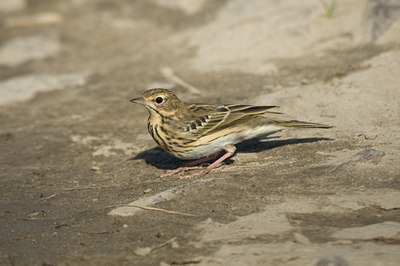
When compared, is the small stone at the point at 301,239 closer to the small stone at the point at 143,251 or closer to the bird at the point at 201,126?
the small stone at the point at 143,251

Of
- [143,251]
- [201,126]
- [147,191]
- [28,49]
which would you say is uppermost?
[28,49]

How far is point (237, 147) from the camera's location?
28.5 feet

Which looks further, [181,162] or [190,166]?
[181,162]

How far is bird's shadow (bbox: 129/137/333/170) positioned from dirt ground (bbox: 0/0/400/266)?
0.04 meters

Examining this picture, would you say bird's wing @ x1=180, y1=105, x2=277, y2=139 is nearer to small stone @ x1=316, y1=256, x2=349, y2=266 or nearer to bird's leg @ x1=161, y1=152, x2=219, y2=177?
bird's leg @ x1=161, y1=152, x2=219, y2=177

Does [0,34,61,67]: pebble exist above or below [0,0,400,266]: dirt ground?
above

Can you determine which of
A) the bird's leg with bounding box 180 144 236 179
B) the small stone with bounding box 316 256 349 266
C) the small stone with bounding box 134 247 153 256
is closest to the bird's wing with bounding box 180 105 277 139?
the bird's leg with bounding box 180 144 236 179

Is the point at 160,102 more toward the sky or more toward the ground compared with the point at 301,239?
more toward the sky

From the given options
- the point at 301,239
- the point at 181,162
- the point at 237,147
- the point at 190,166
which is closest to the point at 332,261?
the point at 301,239

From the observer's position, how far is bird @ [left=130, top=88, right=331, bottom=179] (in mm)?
7781

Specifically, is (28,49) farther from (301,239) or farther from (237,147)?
(301,239)

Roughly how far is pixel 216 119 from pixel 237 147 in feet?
2.95

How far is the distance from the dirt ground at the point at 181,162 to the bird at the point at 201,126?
348 mm

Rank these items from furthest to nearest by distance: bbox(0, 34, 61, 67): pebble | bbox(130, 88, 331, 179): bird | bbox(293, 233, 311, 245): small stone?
bbox(0, 34, 61, 67): pebble, bbox(130, 88, 331, 179): bird, bbox(293, 233, 311, 245): small stone
